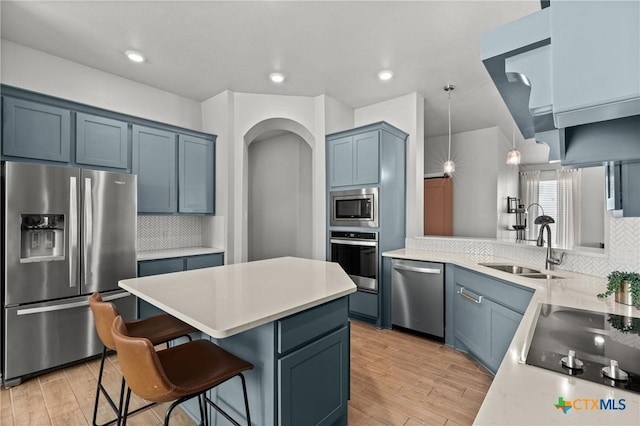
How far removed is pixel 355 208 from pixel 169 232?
95.5 inches

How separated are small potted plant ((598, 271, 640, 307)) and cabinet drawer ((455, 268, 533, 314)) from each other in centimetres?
50

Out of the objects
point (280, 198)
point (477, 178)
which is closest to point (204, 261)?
point (280, 198)

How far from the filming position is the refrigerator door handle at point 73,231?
2607 mm

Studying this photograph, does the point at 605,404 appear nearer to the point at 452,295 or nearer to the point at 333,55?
the point at 452,295

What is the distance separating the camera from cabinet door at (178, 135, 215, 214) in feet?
12.4

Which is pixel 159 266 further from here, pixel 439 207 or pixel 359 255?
pixel 439 207

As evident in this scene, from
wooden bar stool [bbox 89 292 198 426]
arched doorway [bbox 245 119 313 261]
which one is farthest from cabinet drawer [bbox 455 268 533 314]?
arched doorway [bbox 245 119 313 261]

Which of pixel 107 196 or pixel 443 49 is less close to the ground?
pixel 443 49

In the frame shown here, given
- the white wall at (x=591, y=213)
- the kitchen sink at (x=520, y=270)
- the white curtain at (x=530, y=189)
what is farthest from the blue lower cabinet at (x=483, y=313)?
the white curtain at (x=530, y=189)

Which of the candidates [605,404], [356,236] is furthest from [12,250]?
[605,404]

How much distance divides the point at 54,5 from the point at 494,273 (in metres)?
3.99

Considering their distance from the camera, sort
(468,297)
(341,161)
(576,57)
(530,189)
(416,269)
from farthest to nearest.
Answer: (530,189) < (341,161) < (416,269) < (468,297) < (576,57)

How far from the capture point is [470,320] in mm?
2727

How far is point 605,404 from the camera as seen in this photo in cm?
66
